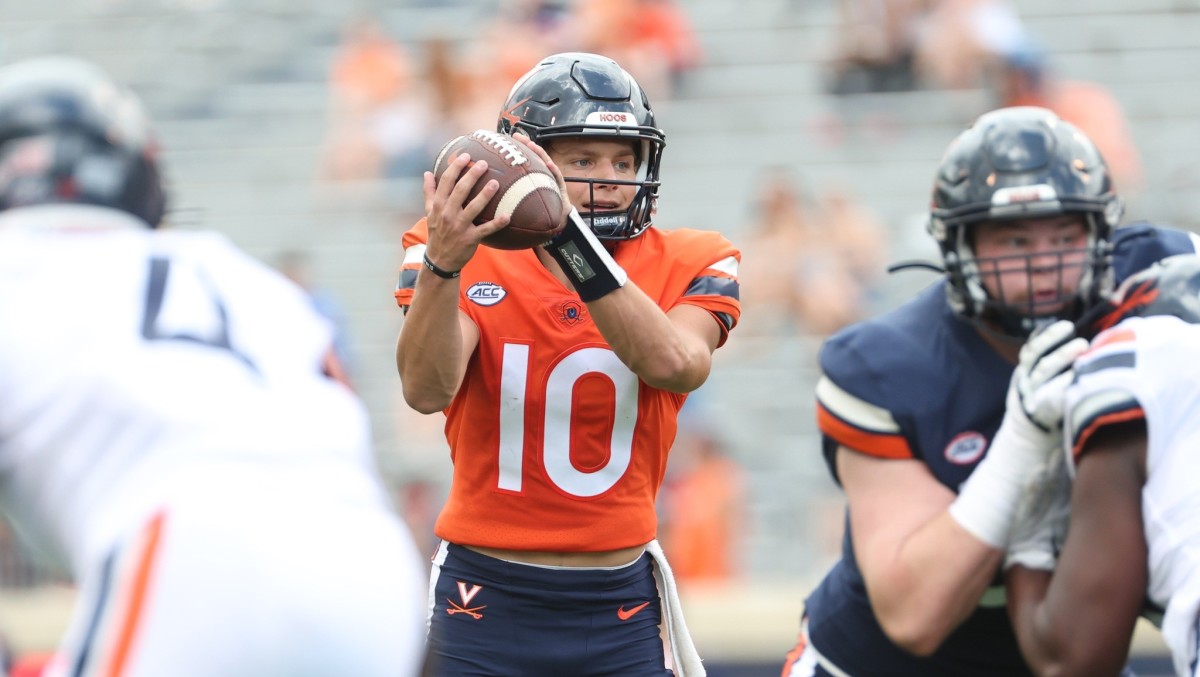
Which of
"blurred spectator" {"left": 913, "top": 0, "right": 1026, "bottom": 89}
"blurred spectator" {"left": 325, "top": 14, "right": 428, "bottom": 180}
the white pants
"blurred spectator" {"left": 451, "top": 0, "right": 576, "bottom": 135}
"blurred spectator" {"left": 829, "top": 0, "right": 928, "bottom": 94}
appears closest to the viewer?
the white pants

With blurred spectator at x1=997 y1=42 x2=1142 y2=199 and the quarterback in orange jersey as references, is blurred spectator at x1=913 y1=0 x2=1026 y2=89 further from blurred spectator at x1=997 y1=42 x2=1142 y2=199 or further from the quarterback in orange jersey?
the quarterback in orange jersey

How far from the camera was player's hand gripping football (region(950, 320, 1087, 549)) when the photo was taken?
10.4 feet

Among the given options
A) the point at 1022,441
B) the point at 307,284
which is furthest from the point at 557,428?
the point at 307,284

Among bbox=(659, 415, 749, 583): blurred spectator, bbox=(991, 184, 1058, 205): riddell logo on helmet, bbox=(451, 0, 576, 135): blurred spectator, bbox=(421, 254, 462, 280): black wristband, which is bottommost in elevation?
bbox=(659, 415, 749, 583): blurred spectator

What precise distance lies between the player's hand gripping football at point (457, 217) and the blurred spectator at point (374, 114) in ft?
21.5

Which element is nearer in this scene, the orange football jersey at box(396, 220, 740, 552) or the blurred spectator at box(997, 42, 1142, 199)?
the orange football jersey at box(396, 220, 740, 552)

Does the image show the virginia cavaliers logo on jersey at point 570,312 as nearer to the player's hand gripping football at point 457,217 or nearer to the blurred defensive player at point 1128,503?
the player's hand gripping football at point 457,217

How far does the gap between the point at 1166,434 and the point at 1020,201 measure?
0.72 meters

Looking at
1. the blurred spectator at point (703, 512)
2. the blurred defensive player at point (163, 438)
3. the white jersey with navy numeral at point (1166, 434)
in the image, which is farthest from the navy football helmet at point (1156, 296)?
the blurred spectator at point (703, 512)

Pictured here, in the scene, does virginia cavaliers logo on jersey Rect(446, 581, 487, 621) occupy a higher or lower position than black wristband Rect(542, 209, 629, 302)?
lower

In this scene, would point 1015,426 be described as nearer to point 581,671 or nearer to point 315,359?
point 581,671

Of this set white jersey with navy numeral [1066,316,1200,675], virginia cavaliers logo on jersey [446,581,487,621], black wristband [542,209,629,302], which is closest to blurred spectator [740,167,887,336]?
virginia cavaliers logo on jersey [446,581,487,621]

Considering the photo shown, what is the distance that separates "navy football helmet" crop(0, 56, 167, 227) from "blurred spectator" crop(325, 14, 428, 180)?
724cm

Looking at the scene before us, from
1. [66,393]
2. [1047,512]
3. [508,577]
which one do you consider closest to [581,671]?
[508,577]
